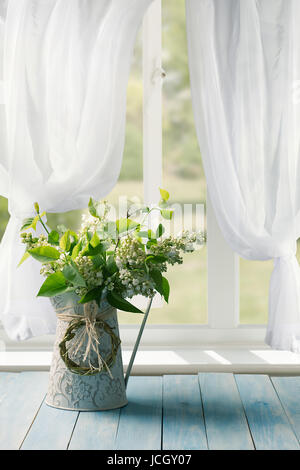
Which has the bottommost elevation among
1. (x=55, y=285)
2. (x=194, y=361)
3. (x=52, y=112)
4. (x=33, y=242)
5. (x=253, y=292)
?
(x=194, y=361)

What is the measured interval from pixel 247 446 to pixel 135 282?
17.8 inches

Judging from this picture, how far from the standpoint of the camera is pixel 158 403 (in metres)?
1.77

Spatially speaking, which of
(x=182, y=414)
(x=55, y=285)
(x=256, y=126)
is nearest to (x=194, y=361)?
(x=182, y=414)

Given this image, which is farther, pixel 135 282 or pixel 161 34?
pixel 161 34

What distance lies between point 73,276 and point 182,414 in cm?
45

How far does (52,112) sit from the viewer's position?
2.00 metres

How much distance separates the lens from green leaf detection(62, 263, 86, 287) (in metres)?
1.59

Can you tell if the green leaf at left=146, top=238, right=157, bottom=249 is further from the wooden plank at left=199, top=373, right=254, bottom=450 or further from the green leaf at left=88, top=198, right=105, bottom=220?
the wooden plank at left=199, top=373, right=254, bottom=450

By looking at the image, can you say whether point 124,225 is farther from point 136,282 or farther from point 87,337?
point 87,337

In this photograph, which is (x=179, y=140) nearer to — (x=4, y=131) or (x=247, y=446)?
(x=4, y=131)

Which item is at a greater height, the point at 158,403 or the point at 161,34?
the point at 161,34

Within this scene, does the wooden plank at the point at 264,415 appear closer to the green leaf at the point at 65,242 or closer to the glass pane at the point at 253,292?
the glass pane at the point at 253,292

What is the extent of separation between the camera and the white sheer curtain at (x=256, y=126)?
6.54 feet

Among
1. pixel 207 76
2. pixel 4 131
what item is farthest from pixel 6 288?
pixel 207 76
